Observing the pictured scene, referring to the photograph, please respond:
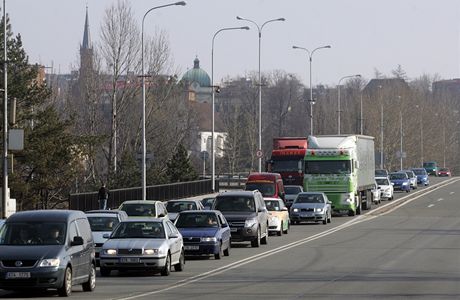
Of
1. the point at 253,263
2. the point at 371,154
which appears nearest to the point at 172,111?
the point at 371,154

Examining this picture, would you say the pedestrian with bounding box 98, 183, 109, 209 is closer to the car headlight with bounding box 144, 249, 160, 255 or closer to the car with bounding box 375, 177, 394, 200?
the car headlight with bounding box 144, 249, 160, 255

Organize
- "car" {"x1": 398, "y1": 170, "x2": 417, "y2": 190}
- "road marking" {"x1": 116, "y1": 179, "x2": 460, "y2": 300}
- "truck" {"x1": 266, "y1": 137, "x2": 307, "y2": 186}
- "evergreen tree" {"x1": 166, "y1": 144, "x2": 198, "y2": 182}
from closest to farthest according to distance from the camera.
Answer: "road marking" {"x1": 116, "y1": 179, "x2": 460, "y2": 300} < "truck" {"x1": 266, "y1": 137, "x2": 307, "y2": 186} < "evergreen tree" {"x1": 166, "y1": 144, "x2": 198, "y2": 182} < "car" {"x1": 398, "y1": 170, "x2": 417, "y2": 190}

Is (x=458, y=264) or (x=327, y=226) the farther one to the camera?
(x=327, y=226)

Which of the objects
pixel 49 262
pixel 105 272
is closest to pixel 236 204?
pixel 105 272

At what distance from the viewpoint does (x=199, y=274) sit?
89.0 ft

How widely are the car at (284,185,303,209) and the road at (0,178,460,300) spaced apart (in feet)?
31.7

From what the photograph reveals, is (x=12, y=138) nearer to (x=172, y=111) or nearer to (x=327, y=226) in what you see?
(x=327, y=226)

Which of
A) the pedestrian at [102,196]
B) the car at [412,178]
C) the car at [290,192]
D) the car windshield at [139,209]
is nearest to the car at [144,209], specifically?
the car windshield at [139,209]

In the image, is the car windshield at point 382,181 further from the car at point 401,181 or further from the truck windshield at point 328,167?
the truck windshield at point 328,167

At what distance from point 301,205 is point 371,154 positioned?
13179mm

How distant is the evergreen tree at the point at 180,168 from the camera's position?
7588 centimetres

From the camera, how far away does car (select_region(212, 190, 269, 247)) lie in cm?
3703

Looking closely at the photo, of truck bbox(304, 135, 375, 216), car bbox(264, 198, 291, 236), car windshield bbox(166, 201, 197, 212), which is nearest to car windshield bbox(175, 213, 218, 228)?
car bbox(264, 198, 291, 236)

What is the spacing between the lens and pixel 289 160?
65062mm
